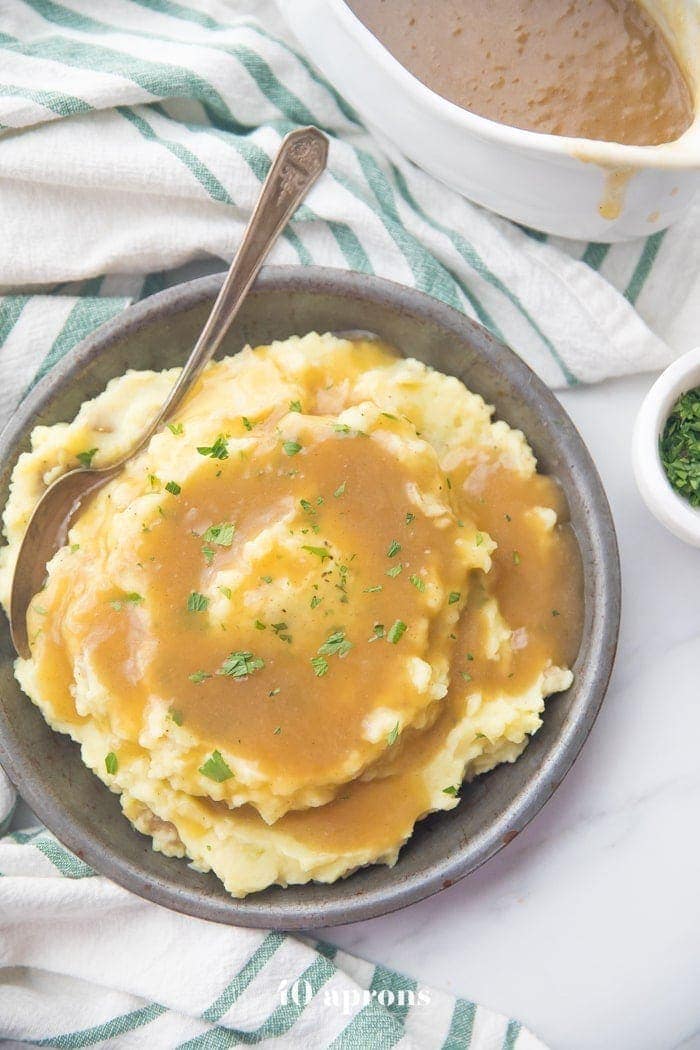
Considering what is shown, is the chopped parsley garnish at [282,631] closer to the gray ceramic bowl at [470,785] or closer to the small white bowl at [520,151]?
the gray ceramic bowl at [470,785]

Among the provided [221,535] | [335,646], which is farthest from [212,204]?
[335,646]

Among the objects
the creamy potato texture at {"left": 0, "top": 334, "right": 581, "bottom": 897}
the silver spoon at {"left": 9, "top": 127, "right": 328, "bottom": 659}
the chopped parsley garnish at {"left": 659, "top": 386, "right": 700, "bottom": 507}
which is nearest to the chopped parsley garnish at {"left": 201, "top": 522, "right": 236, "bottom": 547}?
the creamy potato texture at {"left": 0, "top": 334, "right": 581, "bottom": 897}

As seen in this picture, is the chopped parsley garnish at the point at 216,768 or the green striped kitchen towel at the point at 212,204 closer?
the chopped parsley garnish at the point at 216,768

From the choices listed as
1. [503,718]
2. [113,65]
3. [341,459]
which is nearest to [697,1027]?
[503,718]

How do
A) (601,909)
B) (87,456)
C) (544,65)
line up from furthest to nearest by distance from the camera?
(601,909)
(87,456)
(544,65)

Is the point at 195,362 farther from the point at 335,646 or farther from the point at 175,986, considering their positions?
the point at 175,986

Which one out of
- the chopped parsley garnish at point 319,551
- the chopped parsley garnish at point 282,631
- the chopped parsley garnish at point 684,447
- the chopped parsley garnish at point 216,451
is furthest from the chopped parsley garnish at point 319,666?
the chopped parsley garnish at point 684,447
